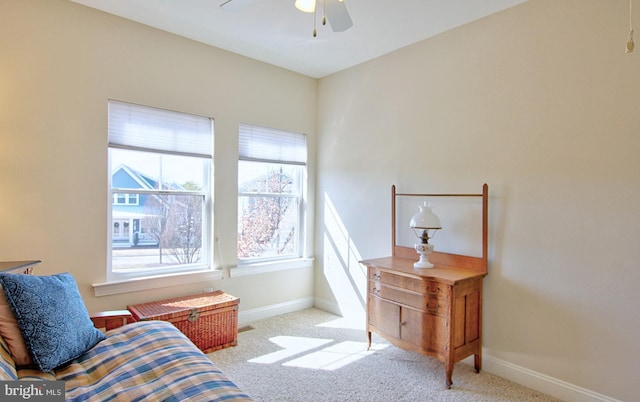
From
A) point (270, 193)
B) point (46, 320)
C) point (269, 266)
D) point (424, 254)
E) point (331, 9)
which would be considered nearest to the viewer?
point (46, 320)

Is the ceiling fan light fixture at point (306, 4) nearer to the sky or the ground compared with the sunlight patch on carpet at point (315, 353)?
nearer to the sky

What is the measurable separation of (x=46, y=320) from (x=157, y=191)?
1648mm

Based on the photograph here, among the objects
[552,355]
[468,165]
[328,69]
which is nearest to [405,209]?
[468,165]

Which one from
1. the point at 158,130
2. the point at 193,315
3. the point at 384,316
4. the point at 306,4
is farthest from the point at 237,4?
the point at 384,316

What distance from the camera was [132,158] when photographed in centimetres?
307

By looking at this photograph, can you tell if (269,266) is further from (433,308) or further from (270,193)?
(433,308)

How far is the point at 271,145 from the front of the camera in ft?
13.1

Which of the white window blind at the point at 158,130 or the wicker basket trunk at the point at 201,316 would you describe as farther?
the white window blind at the point at 158,130

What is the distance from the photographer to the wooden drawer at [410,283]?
255 cm

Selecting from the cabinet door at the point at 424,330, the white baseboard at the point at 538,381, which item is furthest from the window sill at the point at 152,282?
the white baseboard at the point at 538,381

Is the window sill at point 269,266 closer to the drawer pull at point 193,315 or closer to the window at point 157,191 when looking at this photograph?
the window at point 157,191

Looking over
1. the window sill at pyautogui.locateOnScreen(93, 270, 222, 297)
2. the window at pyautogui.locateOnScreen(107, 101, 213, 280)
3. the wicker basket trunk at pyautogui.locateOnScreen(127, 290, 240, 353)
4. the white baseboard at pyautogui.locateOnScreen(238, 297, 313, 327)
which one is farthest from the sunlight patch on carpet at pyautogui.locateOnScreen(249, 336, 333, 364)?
the window at pyautogui.locateOnScreen(107, 101, 213, 280)

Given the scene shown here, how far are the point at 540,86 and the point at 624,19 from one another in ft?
1.81

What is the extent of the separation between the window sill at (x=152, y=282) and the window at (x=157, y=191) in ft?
0.31
